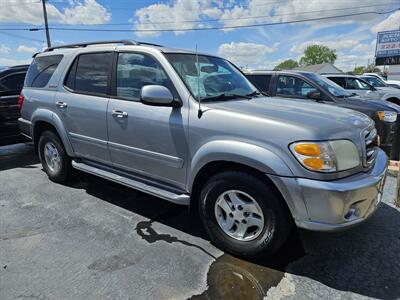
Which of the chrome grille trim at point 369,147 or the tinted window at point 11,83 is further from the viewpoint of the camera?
the tinted window at point 11,83

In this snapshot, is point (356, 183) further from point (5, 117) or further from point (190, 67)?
point (5, 117)

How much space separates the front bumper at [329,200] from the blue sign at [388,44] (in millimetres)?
39901

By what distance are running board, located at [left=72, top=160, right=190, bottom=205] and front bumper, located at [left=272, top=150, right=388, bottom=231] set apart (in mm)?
1049

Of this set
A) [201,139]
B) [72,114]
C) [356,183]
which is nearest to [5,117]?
[72,114]

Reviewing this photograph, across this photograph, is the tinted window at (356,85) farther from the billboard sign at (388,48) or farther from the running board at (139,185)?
the billboard sign at (388,48)

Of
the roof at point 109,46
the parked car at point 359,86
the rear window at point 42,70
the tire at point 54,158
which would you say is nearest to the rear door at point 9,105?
the rear window at point 42,70

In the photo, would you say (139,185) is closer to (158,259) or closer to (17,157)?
(158,259)

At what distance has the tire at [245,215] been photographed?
2.86 metres

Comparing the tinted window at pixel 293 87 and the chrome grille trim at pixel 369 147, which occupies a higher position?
the tinted window at pixel 293 87

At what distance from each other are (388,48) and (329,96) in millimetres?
36751


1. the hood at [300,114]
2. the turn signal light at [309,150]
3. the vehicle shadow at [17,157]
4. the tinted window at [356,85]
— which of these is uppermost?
the hood at [300,114]

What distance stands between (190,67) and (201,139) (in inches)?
36.6

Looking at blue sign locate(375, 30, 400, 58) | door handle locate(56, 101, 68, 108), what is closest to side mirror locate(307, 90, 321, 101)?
door handle locate(56, 101, 68, 108)

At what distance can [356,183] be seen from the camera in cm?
267
